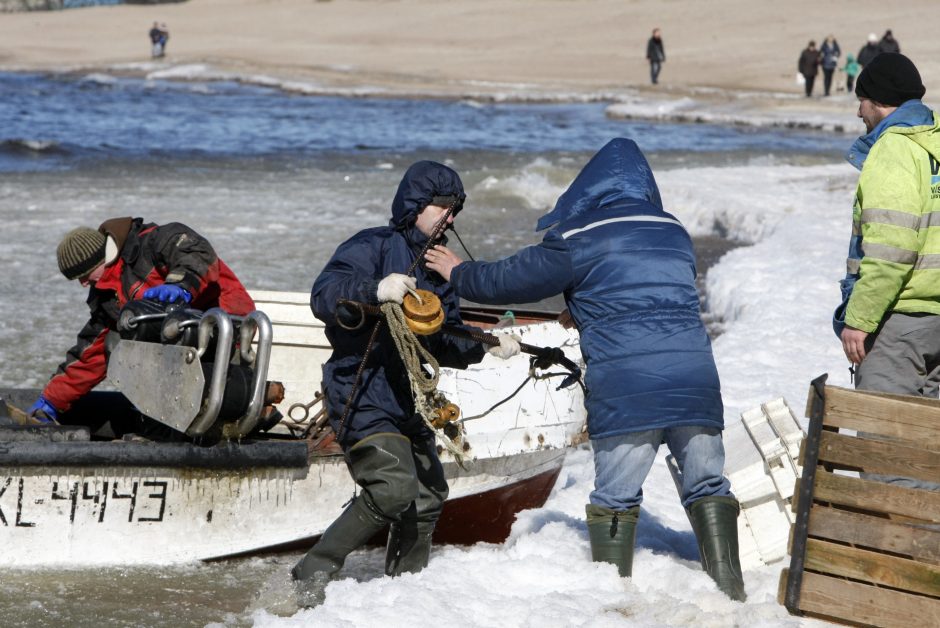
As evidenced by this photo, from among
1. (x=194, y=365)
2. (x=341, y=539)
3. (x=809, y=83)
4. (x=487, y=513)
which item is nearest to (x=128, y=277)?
(x=194, y=365)

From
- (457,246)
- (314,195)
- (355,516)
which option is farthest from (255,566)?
(314,195)

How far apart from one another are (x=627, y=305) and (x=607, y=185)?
0.46m

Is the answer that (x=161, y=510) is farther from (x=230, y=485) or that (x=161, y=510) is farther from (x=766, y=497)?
(x=766, y=497)

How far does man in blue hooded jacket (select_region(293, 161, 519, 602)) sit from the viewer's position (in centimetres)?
423

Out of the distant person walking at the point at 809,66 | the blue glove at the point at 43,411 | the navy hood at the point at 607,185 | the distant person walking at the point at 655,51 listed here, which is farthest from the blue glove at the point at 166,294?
the distant person walking at the point at 655,51

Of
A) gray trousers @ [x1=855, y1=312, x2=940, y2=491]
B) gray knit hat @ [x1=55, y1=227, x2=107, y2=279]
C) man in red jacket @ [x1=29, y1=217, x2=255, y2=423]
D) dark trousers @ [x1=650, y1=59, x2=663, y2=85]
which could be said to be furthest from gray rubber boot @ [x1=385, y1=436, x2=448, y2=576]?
dark trousers @ [x1=650, y1=59, x2=663, y2=85]

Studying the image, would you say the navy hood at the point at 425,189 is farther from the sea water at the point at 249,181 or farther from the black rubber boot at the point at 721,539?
the sea water at the point at 249,181

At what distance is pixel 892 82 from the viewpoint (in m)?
4.40

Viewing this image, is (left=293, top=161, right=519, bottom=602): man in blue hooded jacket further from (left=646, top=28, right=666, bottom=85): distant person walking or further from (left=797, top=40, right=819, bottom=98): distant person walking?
(left=646, top=28, right=666, bottom=85): distant person walking

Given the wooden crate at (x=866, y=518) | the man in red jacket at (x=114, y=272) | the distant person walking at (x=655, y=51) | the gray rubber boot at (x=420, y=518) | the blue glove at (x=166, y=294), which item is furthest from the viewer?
the distant person walking at (x=655, y=51)

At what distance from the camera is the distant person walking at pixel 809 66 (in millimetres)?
38250

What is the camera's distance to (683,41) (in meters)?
54.6

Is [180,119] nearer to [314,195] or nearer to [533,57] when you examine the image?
[314,195]

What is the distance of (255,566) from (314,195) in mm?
14195
